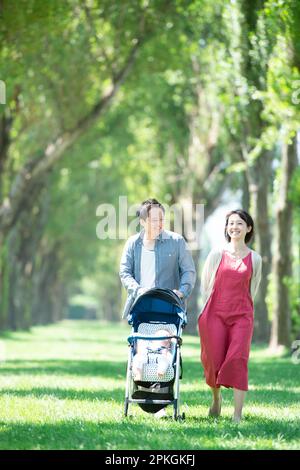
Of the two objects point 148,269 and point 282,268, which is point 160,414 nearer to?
point 148,269

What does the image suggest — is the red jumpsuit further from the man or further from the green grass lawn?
the green grass lawn

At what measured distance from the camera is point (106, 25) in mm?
27109

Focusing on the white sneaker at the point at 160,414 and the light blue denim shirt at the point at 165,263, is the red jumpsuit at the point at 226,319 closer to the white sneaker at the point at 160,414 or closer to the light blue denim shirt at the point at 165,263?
the light blue denim shirt at the point at 165,263

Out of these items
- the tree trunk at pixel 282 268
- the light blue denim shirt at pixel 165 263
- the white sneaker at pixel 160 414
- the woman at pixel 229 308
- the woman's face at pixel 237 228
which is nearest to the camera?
the woman at pixel 229 308

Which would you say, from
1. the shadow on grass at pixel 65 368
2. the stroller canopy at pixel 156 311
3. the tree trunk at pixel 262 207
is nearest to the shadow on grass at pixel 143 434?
the stroller canopy at pixel 156 311

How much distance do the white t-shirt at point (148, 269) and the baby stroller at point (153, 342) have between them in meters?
0.35

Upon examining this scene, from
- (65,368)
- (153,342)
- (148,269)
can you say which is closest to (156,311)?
(153,342)

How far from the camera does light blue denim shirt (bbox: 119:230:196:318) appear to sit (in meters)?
9.73

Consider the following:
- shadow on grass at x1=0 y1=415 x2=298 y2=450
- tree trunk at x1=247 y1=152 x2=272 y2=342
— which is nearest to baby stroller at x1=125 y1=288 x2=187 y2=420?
shadow on grass at x1=0 y1=415 x2=298 y2=450

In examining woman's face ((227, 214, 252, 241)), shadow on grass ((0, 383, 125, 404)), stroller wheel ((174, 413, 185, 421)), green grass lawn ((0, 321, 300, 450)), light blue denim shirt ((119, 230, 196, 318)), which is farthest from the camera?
shadow on grass ((0, 383, 125, 404))

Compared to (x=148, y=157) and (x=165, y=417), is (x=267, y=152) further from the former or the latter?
(x=165, y=417)

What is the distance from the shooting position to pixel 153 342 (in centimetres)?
932

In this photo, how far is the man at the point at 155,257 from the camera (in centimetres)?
973

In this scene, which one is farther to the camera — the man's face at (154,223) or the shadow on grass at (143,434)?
the man's face at (154,223)
